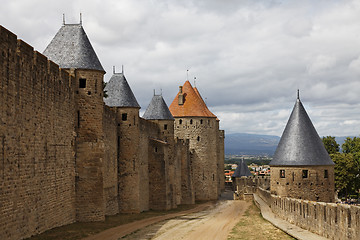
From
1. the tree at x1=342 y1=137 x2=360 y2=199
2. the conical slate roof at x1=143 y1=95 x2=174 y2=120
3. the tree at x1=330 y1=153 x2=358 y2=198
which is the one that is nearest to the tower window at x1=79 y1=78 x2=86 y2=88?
the conical slate roof at x1=143 y1=95 x2=174 y2=120

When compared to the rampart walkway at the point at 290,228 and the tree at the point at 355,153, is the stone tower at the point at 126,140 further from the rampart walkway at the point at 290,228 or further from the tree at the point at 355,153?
the tree at the point at 355,153

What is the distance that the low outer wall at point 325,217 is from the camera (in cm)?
1356

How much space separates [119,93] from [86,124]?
702cm

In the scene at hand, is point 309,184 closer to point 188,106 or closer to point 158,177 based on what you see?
point 158,177

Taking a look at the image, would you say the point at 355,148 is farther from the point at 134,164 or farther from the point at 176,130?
the point at 134,164

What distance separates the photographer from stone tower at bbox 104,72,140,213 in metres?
26.9

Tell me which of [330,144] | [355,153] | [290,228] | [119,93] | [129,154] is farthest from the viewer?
[330,144]

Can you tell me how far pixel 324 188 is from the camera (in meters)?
28.2

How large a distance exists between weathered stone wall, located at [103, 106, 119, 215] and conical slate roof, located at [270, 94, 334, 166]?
10.8 m

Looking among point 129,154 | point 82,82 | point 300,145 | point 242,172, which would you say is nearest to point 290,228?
point 300,145

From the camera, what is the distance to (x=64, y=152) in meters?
19.0

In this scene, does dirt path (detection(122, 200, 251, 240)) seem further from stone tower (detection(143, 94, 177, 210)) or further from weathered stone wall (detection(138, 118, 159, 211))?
stone tower (detection(143, 94, 177, 210))

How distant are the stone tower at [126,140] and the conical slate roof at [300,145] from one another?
9.31 metres

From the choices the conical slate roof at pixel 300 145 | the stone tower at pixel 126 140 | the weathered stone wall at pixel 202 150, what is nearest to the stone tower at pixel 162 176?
the stone tower at pixel 126 140
